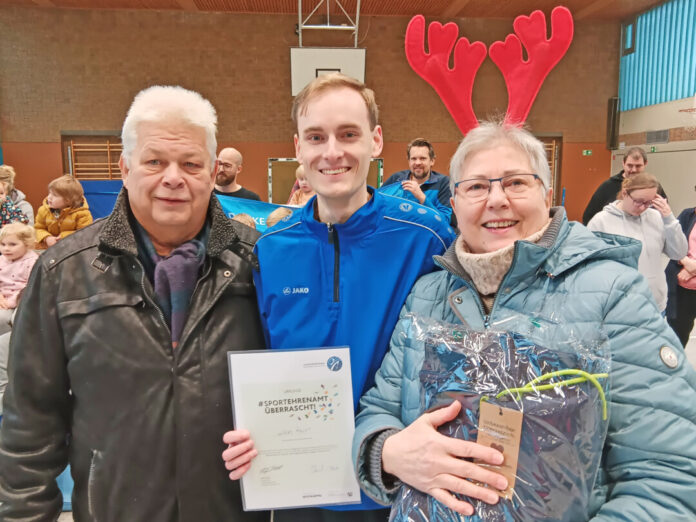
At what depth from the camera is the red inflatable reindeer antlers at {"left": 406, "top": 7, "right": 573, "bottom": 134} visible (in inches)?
70.3

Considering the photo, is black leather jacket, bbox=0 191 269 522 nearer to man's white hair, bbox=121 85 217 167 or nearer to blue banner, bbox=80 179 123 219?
man's white hair, bbox=121 85 217 167

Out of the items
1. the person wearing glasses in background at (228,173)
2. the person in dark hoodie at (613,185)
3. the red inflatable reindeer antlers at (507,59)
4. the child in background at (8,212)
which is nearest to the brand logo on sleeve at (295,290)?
the red inflatable reindeer antlers at (507,59)

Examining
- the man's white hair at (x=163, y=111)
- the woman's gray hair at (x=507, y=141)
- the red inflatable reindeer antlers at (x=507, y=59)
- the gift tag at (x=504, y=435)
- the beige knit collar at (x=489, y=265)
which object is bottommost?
the gift tag at (x=504, y=435)

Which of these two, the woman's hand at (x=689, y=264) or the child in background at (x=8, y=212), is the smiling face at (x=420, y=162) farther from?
the child in background at (x=8, y=212)

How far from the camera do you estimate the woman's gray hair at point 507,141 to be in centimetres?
127

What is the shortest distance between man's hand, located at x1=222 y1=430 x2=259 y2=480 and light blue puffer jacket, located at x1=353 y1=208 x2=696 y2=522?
255mm

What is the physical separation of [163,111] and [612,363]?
1.22 meters

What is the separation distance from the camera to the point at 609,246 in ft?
3.60

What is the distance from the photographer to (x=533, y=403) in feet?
2.78

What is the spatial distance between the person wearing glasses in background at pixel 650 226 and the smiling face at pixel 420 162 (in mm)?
1745

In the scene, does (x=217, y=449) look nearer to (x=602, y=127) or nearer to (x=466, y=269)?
(x=466, y=269)

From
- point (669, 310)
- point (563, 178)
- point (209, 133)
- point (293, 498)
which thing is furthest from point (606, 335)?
point (563, 178)

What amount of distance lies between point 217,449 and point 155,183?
0.73 meters

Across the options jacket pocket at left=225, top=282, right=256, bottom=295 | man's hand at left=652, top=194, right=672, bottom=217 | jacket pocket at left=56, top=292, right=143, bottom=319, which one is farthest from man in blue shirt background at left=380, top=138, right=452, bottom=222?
jacket pocket at left=56, top=292, right=143, bottom=319
